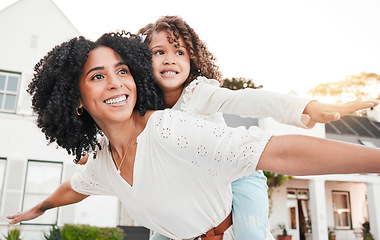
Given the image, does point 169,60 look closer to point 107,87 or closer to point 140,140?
point 107,87

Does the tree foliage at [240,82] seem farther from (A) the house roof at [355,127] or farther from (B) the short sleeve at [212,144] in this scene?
(B) the short sleeve at [212,144]

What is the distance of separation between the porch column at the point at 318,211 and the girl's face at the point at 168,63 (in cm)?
1259

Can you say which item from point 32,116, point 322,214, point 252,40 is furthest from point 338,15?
point 32,116

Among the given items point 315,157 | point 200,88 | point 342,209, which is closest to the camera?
point 315,157

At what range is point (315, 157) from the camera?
127cm

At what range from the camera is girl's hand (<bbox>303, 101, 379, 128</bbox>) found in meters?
1.34

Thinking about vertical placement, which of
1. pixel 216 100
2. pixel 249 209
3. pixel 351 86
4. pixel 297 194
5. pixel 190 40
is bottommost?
pixel 249 209

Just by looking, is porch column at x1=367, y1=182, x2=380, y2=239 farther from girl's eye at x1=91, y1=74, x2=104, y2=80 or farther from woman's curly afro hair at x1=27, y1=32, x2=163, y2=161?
girl's eye at x1=91, y1=74, x2=104, y2=80

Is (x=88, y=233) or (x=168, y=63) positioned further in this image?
(x=88, y=233)

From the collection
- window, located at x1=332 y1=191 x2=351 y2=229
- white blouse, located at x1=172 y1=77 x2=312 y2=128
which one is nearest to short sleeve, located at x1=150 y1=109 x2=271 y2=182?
white blouse, located at x1=172 y1=77 x2=312 y2=128

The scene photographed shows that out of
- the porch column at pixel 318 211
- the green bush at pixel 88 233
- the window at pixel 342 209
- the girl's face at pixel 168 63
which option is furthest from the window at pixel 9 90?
the window at pixel 342 209

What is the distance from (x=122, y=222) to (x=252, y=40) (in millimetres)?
6481

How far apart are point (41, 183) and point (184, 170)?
900 cm

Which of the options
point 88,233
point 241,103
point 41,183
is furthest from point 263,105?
point 41,183
